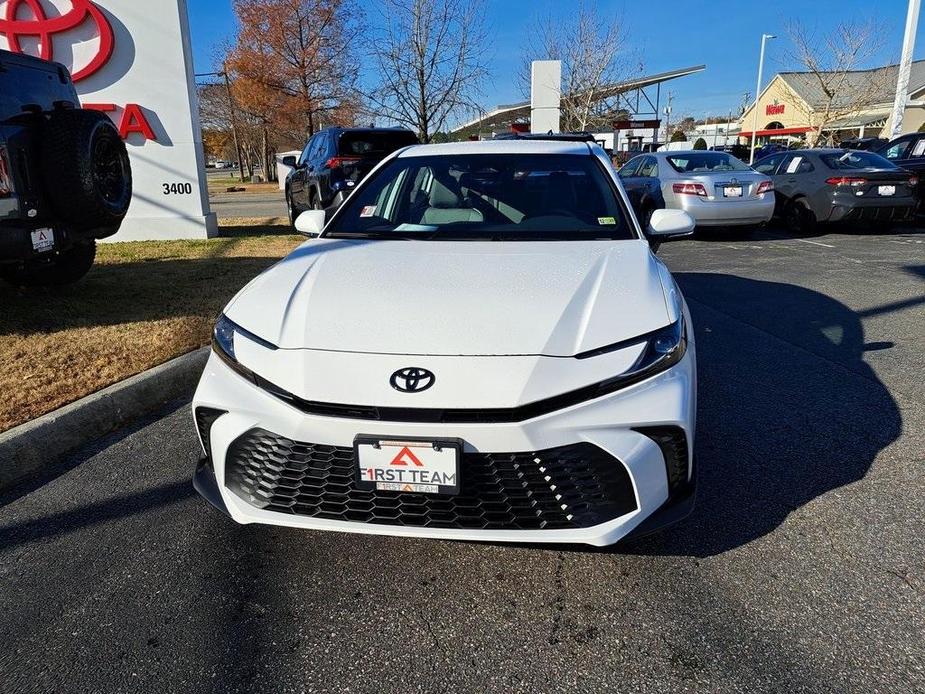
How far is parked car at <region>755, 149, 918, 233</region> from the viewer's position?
1065 centimetres

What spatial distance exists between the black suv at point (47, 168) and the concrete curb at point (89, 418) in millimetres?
1490

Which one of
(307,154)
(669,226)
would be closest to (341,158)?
(307,154)

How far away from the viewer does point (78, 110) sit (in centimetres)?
499

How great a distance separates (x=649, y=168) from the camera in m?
11.8

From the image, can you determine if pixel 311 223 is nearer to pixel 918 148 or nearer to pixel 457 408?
pixel 457 408

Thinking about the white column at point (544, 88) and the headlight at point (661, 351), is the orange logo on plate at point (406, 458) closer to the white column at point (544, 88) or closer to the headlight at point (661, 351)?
the headlight at point (661, 351)

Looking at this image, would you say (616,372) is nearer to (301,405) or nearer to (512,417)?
(512,417)

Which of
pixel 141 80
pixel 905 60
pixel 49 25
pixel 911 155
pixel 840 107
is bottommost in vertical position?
pixel 911 155

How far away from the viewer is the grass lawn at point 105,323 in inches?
152

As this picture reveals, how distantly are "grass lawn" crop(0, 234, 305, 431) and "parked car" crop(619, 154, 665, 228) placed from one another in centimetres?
640

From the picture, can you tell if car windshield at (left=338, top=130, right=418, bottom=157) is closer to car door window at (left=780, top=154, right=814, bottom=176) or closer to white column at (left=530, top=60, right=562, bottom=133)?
car door window at (left=780, top=154, right=814, bottom=176)

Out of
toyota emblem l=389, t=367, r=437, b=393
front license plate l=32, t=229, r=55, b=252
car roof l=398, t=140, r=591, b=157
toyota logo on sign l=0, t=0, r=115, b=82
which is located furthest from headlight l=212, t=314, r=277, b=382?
toyota logo on sign l=0, t=0, r=115, b=82

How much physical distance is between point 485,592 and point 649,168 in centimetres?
1095

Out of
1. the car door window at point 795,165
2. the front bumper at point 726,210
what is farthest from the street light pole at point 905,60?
the front bumper at point 726,210
